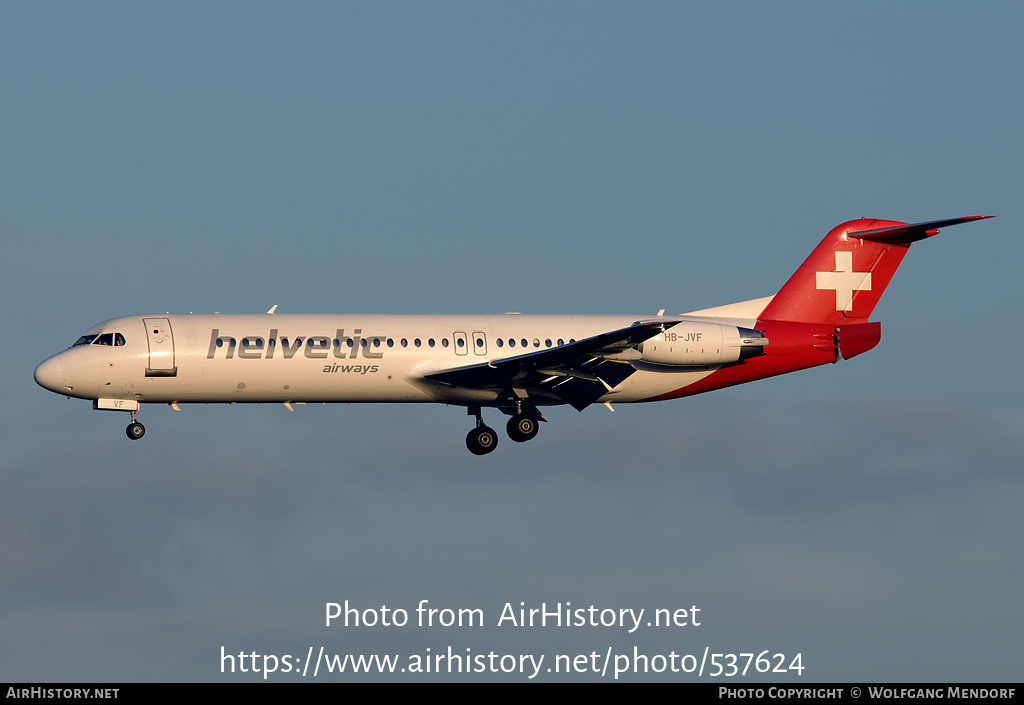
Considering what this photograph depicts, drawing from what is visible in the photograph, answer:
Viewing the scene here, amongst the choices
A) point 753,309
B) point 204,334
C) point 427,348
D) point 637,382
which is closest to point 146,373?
point 204,334

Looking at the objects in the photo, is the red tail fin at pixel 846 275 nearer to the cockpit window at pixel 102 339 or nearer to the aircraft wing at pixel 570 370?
the aircraft wing at pixel 570 370

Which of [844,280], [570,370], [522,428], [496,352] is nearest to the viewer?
[570,370]

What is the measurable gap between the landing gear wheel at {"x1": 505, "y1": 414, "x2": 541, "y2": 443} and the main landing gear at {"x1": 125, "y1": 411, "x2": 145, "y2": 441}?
11.4 m

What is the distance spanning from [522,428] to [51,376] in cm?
1428

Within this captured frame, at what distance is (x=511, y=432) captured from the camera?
1971 inches

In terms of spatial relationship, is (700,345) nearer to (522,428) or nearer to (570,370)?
(570,370)

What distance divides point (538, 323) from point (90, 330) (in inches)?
538

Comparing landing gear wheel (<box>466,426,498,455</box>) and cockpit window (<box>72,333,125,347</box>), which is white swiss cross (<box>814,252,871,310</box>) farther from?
cockpit window (<box>72,333,125,347</box>)

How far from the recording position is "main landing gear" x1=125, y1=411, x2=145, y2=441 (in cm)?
4638

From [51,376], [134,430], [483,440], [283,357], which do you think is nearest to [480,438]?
[483,440]

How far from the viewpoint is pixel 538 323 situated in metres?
50.0

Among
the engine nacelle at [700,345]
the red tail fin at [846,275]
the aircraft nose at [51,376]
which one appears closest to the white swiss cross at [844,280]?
the red tail fin at [846,275]
